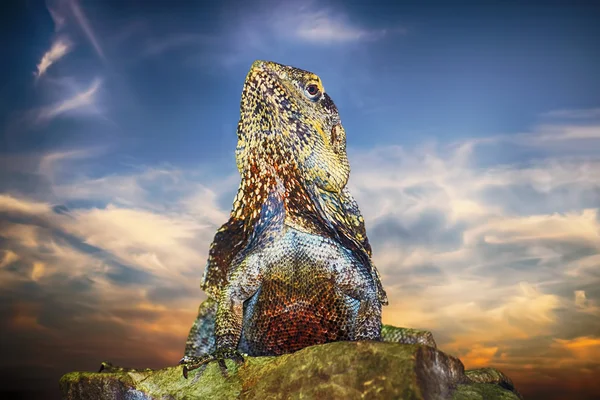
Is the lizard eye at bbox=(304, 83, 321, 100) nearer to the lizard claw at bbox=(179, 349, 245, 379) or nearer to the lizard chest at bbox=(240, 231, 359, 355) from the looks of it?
the lizard chest at bbox=(240, 231, 359, 355)

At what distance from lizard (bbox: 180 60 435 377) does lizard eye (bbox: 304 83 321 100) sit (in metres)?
0.09

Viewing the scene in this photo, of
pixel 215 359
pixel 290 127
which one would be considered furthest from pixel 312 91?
pixel 215 359

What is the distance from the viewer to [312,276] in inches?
210

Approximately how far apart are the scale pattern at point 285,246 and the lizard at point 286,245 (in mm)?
11

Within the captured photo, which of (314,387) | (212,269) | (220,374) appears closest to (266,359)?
(220,374)

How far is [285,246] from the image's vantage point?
17.4 ft

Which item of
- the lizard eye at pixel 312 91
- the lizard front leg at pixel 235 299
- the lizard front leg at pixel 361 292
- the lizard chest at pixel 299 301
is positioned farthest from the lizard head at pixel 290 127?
the lizard front leg at pixel 235 299

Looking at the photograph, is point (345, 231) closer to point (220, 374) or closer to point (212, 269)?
point (212, 269)

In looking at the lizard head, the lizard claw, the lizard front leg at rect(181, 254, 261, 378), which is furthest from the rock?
the lizard head

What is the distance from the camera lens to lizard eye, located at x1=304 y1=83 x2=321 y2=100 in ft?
19.5

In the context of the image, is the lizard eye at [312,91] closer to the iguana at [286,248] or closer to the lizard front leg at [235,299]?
the iguana at [286,248]

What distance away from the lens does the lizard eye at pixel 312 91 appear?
5.94 meters

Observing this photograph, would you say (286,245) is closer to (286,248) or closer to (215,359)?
(286,248)

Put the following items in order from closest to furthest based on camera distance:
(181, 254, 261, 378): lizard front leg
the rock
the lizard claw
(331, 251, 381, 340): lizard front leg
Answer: the rock, the lizard claw, (181, 254, 261, 378): lizard front leg, (331, 251, 381, 340): lizard front leg
